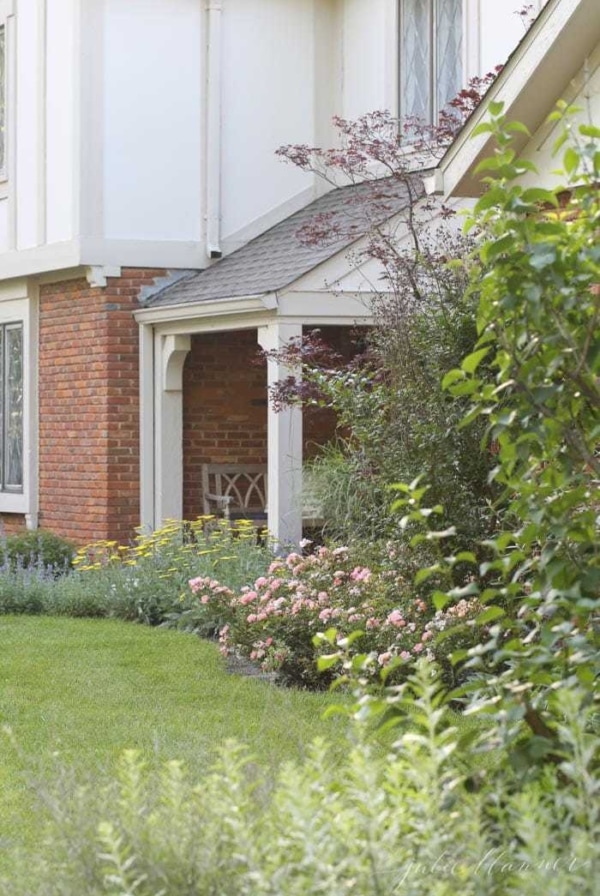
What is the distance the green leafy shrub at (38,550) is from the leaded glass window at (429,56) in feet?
16.8

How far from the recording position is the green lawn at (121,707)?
266 inches

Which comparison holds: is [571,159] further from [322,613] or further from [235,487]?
[235,487]

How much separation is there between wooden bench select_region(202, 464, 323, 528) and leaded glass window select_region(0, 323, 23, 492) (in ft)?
7.56

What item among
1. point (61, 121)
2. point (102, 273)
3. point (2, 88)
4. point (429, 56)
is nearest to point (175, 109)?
point (61, 121)

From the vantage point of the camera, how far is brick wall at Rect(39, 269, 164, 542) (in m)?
15.6

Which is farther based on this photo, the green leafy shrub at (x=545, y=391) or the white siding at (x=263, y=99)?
the white siding at (x=263, y=99)

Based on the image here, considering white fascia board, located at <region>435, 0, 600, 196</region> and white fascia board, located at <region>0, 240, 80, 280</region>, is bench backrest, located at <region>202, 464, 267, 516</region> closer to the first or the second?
white fascia board, located at <region>0, 240, 80, 280</region>

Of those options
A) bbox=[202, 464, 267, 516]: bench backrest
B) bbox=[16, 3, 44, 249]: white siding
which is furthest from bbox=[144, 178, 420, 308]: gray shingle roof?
bbox=[16, 3, 44, 249]: white siding

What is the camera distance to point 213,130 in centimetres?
1584

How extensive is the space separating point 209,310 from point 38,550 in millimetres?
2930

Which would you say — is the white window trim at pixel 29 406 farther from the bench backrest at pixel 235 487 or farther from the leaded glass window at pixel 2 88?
the bench backrest at pixel 235 487

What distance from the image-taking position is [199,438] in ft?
53.3

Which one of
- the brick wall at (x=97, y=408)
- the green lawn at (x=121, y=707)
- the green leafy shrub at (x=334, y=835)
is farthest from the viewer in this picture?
the brick wall at (x=97, y=408)

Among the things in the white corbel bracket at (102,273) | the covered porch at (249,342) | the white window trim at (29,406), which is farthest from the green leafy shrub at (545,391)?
the white window trim at (29,406)
